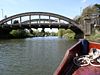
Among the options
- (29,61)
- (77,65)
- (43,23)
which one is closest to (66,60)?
(77,65)

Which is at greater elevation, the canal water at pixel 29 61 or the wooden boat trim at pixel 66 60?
the wooden boat trim at pixel 66 60

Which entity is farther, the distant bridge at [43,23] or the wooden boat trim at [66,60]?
the distant bridge at [43,23]

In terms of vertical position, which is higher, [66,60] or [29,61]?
[66,60]

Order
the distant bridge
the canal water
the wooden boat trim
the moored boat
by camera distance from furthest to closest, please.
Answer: the distant bridge, the canal water, the moored boat, the wooden boat trim

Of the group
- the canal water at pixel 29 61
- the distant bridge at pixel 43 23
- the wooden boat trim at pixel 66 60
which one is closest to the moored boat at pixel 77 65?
the wooden boat trim at pixel 66 60

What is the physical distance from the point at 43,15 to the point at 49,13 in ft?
10.8

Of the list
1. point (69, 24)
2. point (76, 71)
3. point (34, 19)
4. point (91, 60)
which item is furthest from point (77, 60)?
point (34, 19)

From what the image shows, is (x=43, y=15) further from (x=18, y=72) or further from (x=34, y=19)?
(x=18, y=72)

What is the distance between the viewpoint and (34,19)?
10644 cm

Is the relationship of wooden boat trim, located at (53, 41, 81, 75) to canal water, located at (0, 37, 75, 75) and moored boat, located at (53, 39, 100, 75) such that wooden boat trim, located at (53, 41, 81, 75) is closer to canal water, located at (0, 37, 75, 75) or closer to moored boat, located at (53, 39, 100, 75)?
moored boat, located at (53, 39, 100, 75)

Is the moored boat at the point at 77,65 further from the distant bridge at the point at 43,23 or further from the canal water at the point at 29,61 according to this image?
the distant bridge at the point at 43,23

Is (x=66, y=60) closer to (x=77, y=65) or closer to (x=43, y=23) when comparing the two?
(x=77, y=65)

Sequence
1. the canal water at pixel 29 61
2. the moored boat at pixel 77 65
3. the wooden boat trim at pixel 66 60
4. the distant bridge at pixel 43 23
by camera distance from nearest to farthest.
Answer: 1. the wooden boat trim at pixel 66 60
2. the moored boat at pixel 77 65
3. the canal water at pixel 29 61
4. the distant bridge at pixel 43 23

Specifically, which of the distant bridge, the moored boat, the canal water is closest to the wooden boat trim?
the moored boat
